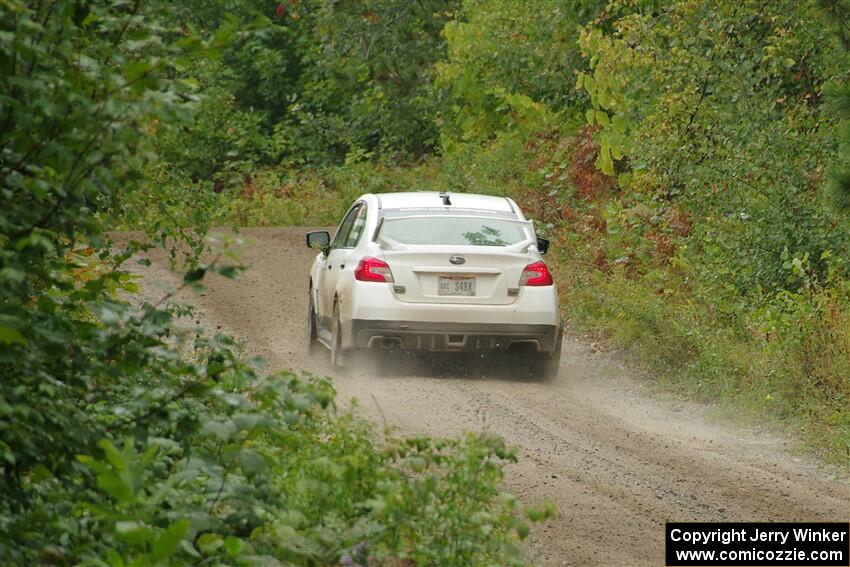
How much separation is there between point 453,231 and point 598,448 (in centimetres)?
378

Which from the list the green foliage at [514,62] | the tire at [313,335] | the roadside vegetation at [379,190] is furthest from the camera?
the green foliage at [514,62]

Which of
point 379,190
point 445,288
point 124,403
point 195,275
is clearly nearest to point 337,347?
point 445,288

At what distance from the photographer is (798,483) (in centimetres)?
929

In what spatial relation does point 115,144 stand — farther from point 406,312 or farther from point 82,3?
point 406,312

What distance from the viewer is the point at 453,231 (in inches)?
535

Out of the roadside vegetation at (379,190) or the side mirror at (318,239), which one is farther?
the side mirror at (318,239)

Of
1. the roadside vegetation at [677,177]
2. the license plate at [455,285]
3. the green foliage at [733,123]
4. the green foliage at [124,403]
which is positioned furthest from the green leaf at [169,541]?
the green foliage at [733,123]

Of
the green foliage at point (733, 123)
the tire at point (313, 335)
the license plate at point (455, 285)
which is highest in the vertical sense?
the green foliage at point (733, 123)

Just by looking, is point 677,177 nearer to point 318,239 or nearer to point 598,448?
point 318,239

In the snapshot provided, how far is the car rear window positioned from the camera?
530 inches

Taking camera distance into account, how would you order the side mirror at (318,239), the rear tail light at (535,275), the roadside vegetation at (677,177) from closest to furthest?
the roadside vegetation at (677,177)
the rear tail light at (535,275)
the side mirror at (318,239)

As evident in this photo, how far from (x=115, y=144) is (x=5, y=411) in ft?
3.07

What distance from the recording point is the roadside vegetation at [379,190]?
16.2 feet

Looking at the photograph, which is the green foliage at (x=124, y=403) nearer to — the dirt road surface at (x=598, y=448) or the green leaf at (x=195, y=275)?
the green leaf at (x=195, y=275)
